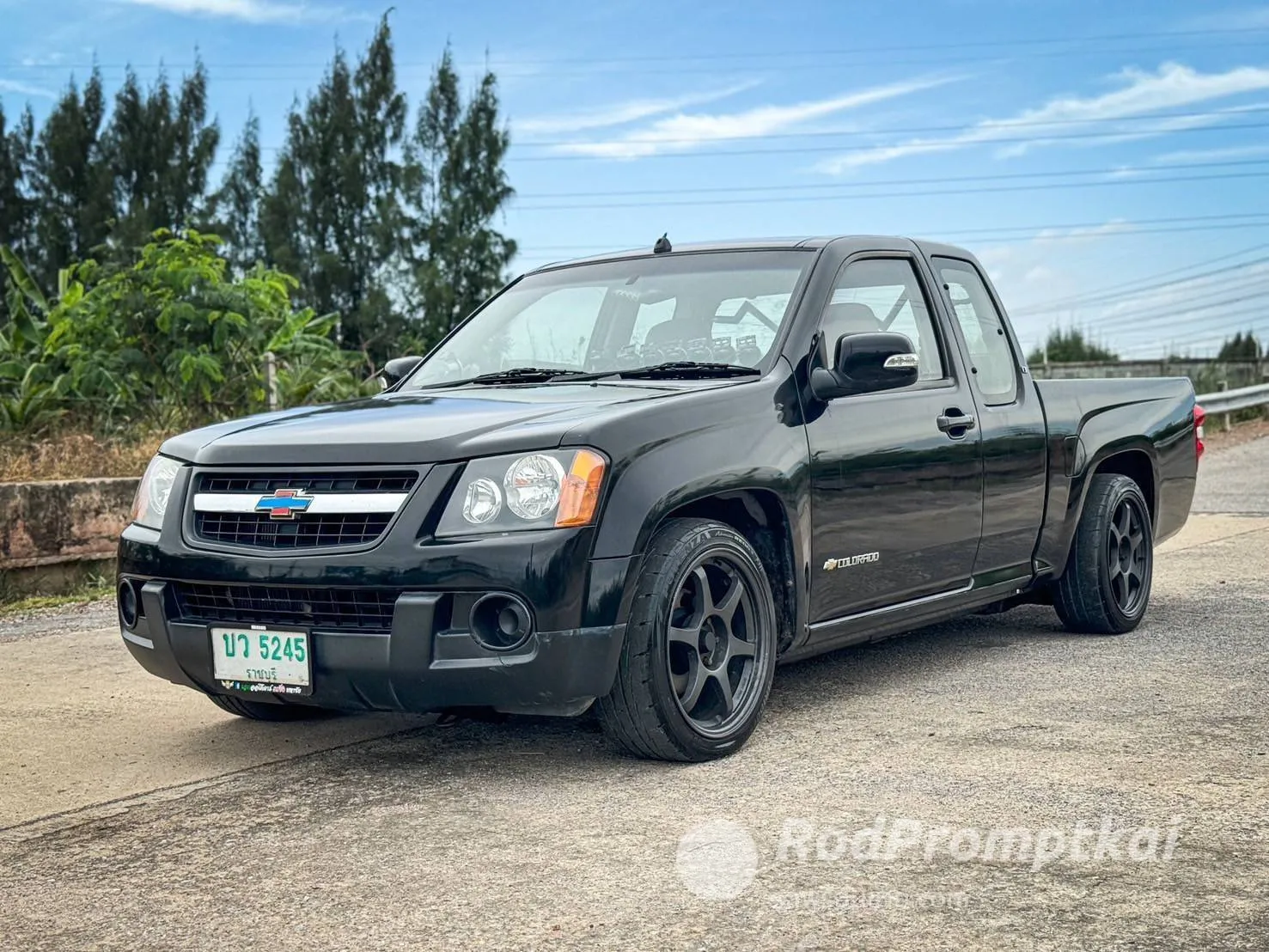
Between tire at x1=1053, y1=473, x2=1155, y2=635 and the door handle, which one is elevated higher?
the door handle

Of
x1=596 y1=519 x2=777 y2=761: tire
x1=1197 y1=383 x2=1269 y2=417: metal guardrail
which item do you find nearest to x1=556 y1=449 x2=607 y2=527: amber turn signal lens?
x1=596 y1=519 x2=777 y2=761: tire

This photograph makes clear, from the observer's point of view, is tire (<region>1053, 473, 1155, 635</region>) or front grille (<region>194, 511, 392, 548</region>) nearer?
front grille (<region>194, 511, 392, 548</region>)

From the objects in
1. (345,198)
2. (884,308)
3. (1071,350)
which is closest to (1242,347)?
(1071,350)

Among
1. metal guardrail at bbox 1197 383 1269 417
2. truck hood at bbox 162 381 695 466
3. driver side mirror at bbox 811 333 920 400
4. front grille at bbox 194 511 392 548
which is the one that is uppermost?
driver side mirror at bbox 811 333 920 400

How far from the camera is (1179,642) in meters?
6.78

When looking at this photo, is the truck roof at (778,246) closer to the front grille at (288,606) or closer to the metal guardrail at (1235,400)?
the front grille at (288,606)

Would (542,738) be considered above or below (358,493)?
below

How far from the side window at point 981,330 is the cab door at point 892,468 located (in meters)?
0.21

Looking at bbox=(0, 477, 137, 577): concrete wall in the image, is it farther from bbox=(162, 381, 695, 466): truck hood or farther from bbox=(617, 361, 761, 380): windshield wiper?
bbox=(617, 361, 761, 380): windshield wiper

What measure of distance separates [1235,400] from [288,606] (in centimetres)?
1761

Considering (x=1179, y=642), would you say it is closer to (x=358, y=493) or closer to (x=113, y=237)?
(x=358, y=493)

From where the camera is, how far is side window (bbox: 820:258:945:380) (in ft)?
18.6

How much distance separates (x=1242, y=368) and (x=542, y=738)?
2741cm

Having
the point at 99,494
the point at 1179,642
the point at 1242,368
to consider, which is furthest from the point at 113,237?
the point at 1179,642
